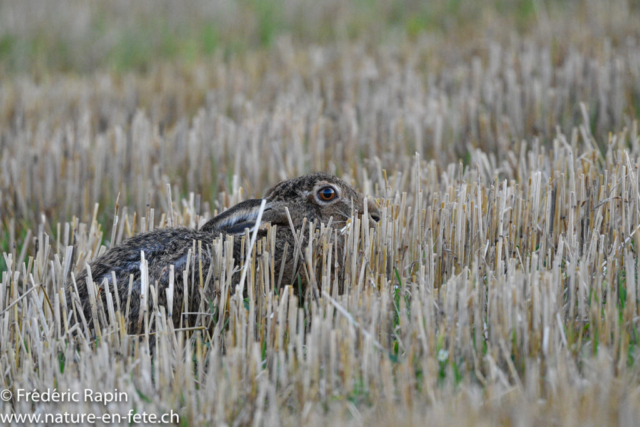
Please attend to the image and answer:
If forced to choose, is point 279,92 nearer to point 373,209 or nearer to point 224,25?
point 373,209

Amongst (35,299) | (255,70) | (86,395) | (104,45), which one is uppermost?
(104,45)

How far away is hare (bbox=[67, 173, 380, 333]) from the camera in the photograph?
3373 millimetres

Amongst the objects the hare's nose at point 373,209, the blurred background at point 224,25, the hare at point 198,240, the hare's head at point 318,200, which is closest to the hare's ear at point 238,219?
the hare at point 198,240

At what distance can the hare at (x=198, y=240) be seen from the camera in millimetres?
3373

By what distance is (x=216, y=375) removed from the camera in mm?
2709

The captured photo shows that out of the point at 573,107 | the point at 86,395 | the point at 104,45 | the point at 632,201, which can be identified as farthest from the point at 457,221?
the point at 104,45

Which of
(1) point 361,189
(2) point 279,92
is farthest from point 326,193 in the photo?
(2) point 279,92

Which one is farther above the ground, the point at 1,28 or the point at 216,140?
the point at 1,28

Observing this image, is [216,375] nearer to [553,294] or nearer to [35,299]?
[35,299]

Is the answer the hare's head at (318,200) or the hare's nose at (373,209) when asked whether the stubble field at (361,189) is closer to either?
the hare's nose at (373,209)

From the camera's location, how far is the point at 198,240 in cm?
364

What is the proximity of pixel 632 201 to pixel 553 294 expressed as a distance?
4.36ft

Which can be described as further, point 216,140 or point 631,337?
point 216,140

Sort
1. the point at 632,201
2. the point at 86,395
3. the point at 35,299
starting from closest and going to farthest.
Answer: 1. the point at 86,395
2. the point at 35,299
3. the point at 632,201
